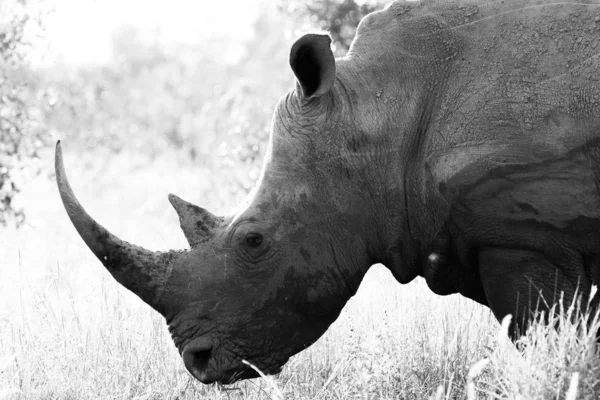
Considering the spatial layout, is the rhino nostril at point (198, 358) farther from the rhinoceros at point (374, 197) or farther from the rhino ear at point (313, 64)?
the rhino ear at point (313, 64)

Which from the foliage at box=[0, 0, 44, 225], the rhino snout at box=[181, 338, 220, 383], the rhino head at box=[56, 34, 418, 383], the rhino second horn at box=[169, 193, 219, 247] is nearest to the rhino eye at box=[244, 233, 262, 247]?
the rhino head at box=[56, 34, 418, 383]

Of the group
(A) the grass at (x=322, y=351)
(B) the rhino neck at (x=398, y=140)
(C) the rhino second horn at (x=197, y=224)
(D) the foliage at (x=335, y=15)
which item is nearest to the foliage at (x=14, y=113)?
(A) the grass at (x=322, y=351)

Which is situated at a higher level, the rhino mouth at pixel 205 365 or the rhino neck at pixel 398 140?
the rhino neck at pixel 398 140

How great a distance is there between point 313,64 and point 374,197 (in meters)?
0.61

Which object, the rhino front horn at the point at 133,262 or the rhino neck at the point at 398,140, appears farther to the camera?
the rhino front horn at the point at 133,262

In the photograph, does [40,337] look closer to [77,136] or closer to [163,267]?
[163,267]

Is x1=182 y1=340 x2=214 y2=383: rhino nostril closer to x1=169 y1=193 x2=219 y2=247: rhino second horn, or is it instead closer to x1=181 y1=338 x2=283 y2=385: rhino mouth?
x1=181 y1=338 x2=283 y2=385: rhino mouth

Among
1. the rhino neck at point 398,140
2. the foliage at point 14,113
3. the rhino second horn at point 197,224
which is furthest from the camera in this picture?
the foliage at point 14,113

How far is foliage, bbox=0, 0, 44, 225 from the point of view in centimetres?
936

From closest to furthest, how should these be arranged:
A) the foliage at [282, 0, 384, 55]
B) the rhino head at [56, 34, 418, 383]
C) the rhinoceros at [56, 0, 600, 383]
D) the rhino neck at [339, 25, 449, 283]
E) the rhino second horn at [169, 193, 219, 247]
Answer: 1. the rhinoceros at [56, 0, 600, 383]
2. the rhino neck at [339, 25, 449, 283]
3. the rhino head at [56, 34, 418, 383]
4. the rhino second horn at [169, 193, 219, 247]
5. the foliage at [282, 0, 384, 55]

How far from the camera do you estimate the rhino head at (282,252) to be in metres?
4.69

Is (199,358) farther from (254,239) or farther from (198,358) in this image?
(254,239)

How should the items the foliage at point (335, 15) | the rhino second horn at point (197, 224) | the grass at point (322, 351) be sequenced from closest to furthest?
the grass at point (322, 351) < the rhino second horn at point (197, 224) < the foliage at point (335, 15)

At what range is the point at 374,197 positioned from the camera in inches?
184
